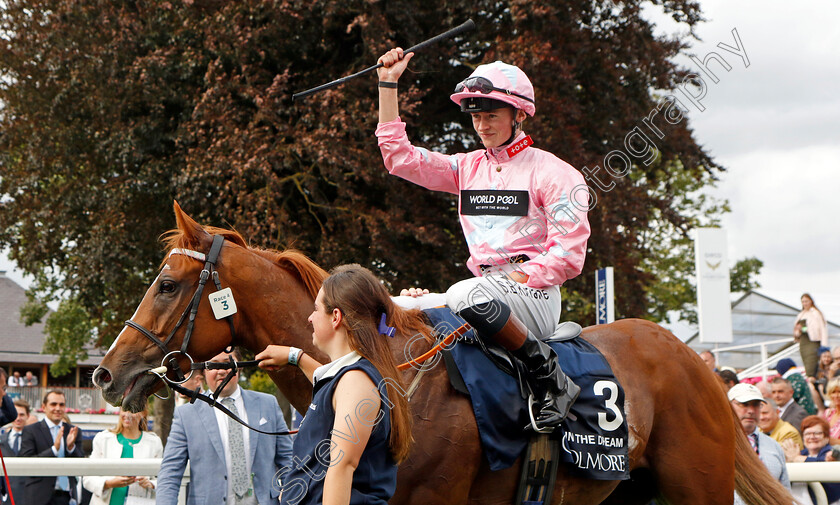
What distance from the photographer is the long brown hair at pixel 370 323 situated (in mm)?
2518

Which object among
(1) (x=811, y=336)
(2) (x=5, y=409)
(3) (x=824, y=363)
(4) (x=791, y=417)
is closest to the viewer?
(2) (x=5, y=409)

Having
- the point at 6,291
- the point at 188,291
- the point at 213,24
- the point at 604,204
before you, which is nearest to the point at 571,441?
the point at 188,291

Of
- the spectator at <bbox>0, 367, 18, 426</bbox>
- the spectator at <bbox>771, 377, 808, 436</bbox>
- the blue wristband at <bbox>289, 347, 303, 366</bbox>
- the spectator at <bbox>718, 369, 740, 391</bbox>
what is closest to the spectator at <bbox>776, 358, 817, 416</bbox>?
the spectator at <bbox>771, 377, 808, 436</bbox>

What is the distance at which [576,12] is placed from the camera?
39.1 feet

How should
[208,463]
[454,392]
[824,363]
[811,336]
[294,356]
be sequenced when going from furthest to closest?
1. [811,336]
2. [824,363]
3. [208,463]
4. [294,356]
5. [454,392]

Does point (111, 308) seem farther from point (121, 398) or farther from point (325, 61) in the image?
point (121, 398)

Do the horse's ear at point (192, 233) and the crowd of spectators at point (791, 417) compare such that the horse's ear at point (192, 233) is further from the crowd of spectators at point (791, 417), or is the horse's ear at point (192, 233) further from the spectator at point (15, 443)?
the crowd of spectators at point (791, 417)

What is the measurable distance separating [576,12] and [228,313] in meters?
9.65

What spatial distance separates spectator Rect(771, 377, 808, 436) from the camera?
325 inches

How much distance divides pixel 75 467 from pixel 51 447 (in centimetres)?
282

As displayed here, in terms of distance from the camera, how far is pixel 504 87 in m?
3.74

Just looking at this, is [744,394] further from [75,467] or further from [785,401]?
[75,467]

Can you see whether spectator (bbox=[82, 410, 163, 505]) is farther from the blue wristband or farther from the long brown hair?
the long brown hair

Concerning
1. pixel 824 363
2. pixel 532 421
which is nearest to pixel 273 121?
pixel 532 421
